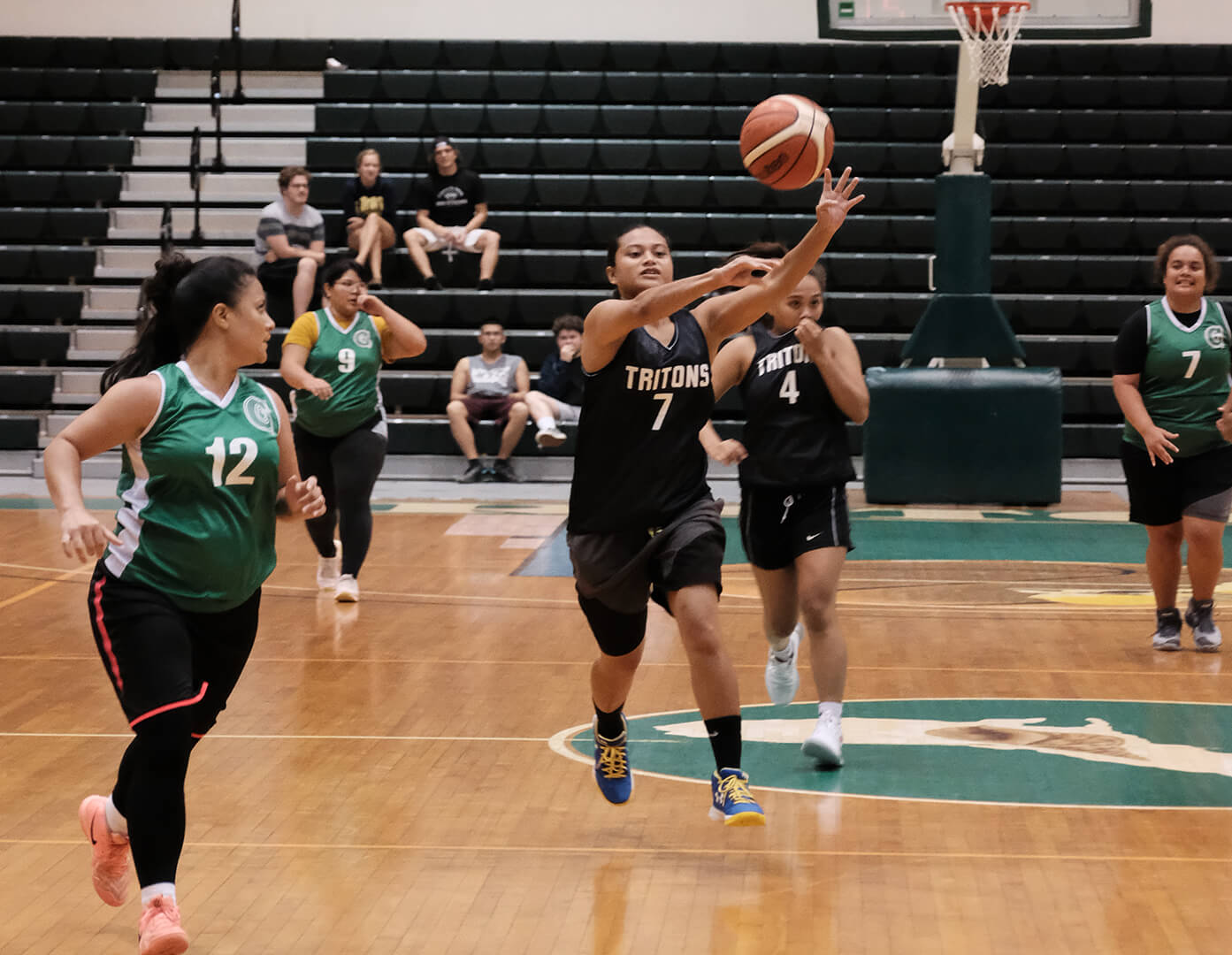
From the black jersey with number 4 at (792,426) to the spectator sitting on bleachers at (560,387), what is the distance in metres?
7.20

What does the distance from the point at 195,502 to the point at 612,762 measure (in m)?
1.43

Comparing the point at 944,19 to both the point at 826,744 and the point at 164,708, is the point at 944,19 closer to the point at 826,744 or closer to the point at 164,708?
the point at 826,744

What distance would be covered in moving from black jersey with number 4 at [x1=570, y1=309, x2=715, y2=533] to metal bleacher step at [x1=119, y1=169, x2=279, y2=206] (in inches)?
475

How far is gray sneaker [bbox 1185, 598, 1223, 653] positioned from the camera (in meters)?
6.57

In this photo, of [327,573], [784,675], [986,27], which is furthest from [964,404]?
[784,675]

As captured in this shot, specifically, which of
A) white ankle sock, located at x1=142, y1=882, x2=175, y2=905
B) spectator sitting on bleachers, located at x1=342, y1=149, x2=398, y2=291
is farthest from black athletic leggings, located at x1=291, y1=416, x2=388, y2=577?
spectator sitting on bleachers, located at x1=342, y1=149, x2=398, y2=291

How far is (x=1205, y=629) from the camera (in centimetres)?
660

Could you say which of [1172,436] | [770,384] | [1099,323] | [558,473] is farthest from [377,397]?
[1099,323]

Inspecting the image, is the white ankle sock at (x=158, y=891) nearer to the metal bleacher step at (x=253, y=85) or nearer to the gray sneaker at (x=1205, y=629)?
the gray sneaker at (x=1205, y=629)

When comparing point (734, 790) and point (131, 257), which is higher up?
point (131, 257)

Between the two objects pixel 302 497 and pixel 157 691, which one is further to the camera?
pixel 302 497

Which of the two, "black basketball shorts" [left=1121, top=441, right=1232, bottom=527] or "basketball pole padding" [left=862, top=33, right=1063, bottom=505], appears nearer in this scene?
"black basketball shorts" [left=1121, top=441, right=1232, bottom=527]

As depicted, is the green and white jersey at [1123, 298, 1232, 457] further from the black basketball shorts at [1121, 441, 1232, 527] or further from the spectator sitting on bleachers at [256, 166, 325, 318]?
the spectator sitting on bleachers at [256, 166, 325, 318]

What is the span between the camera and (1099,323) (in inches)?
535
